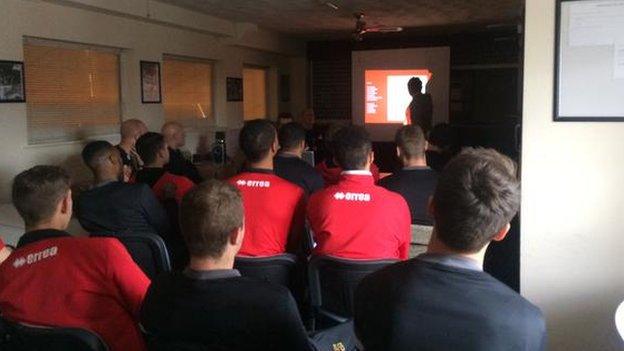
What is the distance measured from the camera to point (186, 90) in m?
7.32

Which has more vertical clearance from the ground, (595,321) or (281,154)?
(281,154)

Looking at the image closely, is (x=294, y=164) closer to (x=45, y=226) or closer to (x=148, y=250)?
(x=148, y=250)

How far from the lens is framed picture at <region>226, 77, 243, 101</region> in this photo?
7.99 metres

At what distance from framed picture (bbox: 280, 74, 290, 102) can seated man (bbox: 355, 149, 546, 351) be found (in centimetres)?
869

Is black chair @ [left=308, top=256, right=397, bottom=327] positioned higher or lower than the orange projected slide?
lower

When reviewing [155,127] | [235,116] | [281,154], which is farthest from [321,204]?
[235,116]

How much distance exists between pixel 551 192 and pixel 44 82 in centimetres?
441

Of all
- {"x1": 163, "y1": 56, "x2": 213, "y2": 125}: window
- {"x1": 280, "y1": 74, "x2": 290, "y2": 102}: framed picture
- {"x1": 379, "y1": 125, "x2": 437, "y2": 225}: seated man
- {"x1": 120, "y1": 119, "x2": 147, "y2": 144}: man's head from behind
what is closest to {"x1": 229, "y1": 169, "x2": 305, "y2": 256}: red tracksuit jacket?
{"x1": 379, "y1": 125, "x2": 437, "y2": 225}: seated man

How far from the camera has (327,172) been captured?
444 cm

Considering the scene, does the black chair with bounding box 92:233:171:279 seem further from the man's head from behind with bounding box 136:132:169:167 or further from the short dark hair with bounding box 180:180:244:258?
the man's head from behind with bounding box 136:132:169:167

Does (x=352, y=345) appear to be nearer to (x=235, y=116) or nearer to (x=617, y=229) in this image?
(x=617, y=229)

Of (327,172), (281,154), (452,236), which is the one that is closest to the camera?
(452,236)

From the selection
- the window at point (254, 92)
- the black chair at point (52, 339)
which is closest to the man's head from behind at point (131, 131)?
the black chair at point (52, 339)

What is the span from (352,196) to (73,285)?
119 cm
